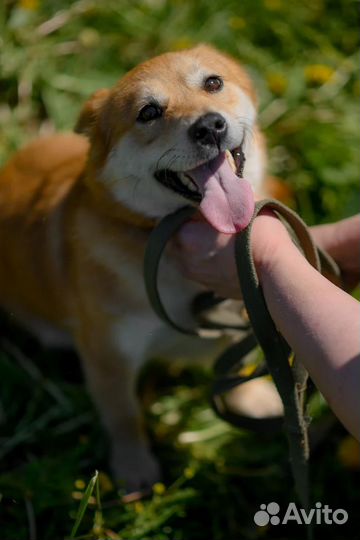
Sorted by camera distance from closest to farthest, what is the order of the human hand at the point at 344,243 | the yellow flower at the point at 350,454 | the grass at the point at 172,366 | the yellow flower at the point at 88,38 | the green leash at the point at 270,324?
the green leash at the point at 270,324
the human hand at the point at 344,243
the grass at the point at 172,366
the yellow flower at the point at 350,454
the yellow flower at the point at 88,38

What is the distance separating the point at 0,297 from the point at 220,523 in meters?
1.36

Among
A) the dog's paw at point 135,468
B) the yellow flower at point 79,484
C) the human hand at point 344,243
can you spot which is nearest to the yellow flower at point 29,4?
the human hand at point 344,243

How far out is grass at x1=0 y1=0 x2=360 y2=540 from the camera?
2547 millimetres

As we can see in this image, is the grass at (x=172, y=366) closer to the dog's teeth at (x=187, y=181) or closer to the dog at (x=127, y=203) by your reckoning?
the dog at (x=127, y=203)

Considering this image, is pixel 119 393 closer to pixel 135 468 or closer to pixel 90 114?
pixel 135 468

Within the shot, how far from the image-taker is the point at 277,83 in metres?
3.60

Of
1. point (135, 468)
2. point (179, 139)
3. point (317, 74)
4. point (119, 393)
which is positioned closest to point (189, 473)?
point (135, 468)

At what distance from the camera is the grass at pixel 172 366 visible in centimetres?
255

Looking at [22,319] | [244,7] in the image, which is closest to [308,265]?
[22,319]

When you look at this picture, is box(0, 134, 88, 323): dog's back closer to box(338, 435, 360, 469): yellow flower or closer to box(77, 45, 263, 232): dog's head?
box(77, 45, 263, 232): dog's head

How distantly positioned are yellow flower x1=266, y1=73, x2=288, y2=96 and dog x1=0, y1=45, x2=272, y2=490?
1095mm

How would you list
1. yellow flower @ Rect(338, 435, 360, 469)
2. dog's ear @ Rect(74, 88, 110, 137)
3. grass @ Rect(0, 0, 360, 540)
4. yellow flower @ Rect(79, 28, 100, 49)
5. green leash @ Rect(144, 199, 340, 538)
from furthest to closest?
yellow flower @ Rect(79, 28, 100, 49) < yellow flower @ Rect(338, 435, 360, 469) < grass @ Rect(0, 0, 360, 540) < dog's ear @ Rect(74, 88, 110, 137) < green leash @ Rect(144, 199, 340, 538)

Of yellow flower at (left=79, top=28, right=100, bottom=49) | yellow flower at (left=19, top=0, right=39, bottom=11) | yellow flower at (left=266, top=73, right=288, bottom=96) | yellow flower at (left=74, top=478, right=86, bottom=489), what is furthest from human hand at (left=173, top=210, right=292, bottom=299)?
yellow flower at (left=19, top=0, right=39, bottom=11)

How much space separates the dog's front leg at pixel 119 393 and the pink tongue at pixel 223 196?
2.04ft
